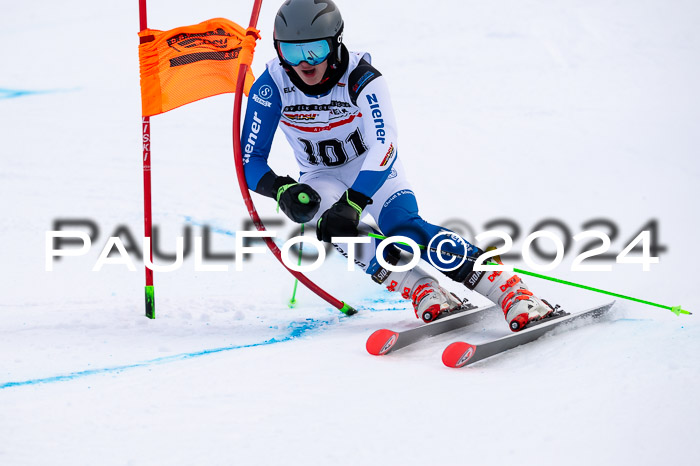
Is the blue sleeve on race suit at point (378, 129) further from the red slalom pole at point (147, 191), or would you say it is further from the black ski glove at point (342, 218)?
the red slalom pole at point (147, 191)

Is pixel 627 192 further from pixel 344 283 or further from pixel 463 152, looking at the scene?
pixel 344 283

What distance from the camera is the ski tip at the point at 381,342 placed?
310cm

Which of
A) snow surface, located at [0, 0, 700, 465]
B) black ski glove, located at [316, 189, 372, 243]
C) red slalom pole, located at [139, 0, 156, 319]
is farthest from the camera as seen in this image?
red slalom pole, located at [139, 0, 156, 319]

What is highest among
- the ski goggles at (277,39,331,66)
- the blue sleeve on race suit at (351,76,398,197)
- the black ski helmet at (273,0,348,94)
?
the black ski helmet at (273,0,348,94)

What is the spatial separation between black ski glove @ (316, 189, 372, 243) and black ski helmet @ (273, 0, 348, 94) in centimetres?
61

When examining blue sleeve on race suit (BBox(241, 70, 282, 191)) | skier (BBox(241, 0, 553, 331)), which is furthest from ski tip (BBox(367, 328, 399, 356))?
blue sleeve on race suit (BBox(241, 70, 282, 191))

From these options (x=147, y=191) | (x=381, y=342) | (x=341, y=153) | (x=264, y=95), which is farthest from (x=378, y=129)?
(x=147, y=191)

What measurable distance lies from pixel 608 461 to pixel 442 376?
885mm

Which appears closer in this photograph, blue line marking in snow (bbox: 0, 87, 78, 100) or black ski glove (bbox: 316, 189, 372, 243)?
black ski glove (bbox: 316, 189, 372, 243)

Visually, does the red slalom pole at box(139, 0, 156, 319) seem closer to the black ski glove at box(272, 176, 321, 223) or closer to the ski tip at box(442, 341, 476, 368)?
the black ski glove at box(272, 176, 321, 223)

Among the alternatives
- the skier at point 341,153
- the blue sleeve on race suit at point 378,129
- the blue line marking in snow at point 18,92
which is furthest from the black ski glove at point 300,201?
the blue line marking in snow at point 18,92

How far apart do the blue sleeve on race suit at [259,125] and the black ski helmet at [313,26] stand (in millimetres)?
189

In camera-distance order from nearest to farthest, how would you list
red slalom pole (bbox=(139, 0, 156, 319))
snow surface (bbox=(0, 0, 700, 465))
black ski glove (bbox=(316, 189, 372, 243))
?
snow surface (bbox=(0, 0, 700, 465))
black ski glove (bbox=(316, 189, 372, 243))
red slalom pole (bbox=(139, 0, 156, 319))

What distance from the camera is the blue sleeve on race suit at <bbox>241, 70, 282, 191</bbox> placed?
3.57m
